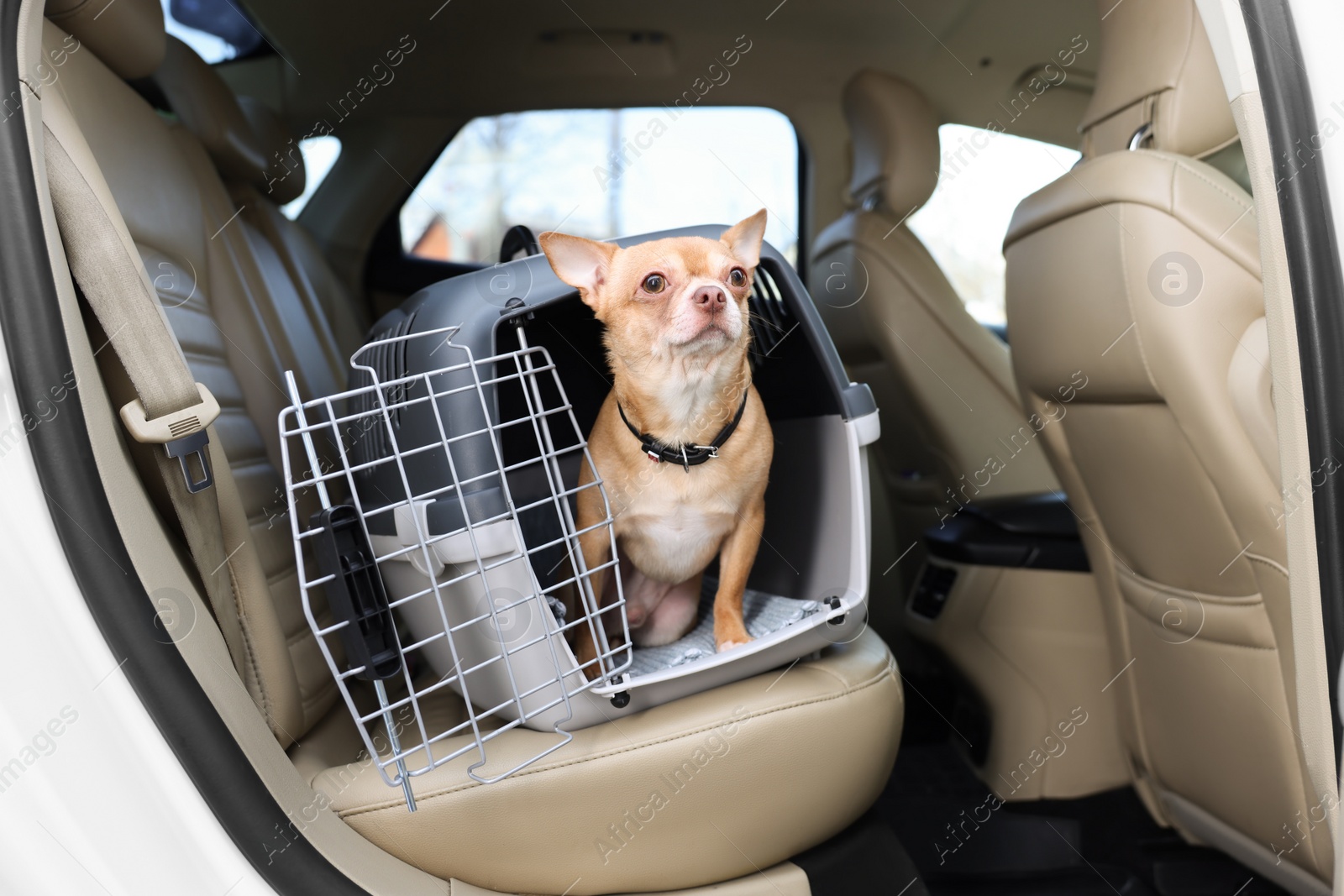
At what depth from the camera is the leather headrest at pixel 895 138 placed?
7.39 feet

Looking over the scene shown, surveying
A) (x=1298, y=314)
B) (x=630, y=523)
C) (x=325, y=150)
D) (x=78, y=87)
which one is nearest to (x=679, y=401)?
(x=630, y=523)

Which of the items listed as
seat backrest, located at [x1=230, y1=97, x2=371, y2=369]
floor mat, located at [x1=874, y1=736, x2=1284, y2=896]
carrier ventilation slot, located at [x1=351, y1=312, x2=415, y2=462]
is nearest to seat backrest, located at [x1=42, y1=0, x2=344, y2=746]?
carrier ventilation slot, located at [x1=351, y1=312, x2=415, y2=462]

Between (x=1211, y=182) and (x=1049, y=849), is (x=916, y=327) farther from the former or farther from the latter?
(x=1049, y=849)

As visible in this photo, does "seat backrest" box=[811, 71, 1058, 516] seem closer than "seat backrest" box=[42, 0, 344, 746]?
No

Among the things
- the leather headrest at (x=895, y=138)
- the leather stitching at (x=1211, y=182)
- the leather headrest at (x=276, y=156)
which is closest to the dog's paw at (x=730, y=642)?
the leather stitching at (x=1211, y=182)

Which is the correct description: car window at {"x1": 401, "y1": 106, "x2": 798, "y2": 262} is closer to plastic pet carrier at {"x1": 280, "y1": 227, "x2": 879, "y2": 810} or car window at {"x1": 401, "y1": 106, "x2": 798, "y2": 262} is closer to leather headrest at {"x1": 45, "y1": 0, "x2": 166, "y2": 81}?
plastic pet carrier at {"x1": 280, "y1": 227, "x2": 879, "y2": 810}

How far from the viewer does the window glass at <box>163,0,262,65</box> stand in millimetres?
2127

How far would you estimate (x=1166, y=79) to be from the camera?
129 centimetres

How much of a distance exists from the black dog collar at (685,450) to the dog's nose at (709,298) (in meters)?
0.23

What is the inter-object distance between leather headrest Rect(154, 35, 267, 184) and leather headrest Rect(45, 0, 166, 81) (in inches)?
10.3

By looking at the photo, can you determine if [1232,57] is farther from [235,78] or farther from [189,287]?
[235,78]

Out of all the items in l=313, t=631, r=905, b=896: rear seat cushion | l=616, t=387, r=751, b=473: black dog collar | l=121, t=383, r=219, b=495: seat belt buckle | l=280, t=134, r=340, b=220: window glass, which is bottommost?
l=313, t=631, r=905, b=896: rear seat cushion

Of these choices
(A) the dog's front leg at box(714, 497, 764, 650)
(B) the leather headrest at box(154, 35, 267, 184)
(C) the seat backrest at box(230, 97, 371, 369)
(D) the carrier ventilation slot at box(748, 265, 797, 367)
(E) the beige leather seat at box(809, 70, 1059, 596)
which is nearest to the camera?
(A) the dog's front leg at box(714, 497, 764, 650)

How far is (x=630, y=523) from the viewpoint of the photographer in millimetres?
1403
